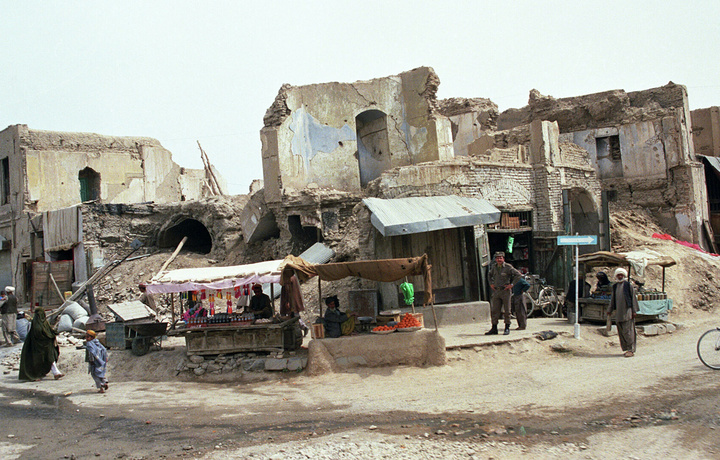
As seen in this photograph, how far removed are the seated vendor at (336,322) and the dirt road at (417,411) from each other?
2.69ft

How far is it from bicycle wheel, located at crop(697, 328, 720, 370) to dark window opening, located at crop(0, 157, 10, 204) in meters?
25.6

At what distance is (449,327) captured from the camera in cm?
1250

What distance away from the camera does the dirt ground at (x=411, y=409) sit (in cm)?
630

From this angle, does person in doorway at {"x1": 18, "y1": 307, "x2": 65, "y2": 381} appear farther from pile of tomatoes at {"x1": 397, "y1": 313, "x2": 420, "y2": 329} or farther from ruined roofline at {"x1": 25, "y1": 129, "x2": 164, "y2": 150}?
ruined roofline at {"x1": 25, "y1": 129, "x2": 164, "y2": 150}

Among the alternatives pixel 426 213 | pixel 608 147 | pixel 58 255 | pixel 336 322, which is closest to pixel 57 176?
pixel 58 255

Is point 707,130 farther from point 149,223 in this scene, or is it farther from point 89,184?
point 89,184

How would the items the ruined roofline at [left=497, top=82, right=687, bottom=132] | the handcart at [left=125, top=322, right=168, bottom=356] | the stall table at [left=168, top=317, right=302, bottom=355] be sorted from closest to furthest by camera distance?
the stall table at [left=168, top=317, right=302, bottom=355] → the handcart at [left=125, top=322, right=168, bottom=356] → the ruined roofline at [left=497, top=82, right=687, bottom=132]

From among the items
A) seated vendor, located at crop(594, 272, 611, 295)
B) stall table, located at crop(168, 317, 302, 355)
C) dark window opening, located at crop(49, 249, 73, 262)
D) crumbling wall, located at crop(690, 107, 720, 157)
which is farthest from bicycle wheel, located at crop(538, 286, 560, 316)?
crumbling wall, located at crop(690, 107, 720, 157)

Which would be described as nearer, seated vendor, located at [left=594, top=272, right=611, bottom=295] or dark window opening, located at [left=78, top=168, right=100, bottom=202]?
seated vendor, located at [left=594, top=272, right=611, bottom=295]

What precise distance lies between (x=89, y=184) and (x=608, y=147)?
2217cm

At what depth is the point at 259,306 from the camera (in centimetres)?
1169

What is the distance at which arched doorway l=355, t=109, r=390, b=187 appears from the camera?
19734 mm

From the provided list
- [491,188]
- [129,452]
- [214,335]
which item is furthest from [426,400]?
[491,188]

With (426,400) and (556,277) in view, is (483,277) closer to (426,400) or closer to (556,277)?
(556,277)
